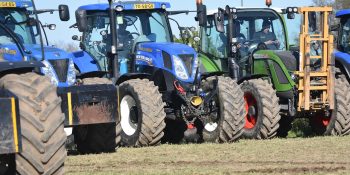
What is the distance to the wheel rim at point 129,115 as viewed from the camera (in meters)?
15.9

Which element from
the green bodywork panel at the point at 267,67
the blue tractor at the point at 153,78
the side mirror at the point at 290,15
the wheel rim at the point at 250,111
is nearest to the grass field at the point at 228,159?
the blue tractor at the point at 153,78

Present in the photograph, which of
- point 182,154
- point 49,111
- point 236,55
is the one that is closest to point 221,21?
point 236,55

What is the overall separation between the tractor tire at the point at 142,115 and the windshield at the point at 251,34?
10.0 ft

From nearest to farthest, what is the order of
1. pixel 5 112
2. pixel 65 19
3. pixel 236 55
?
pixel 5 112, pixel 65 19, pixel 236 55

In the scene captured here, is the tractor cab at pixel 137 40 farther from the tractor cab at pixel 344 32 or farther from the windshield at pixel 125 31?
the tractor cab at pixel 344 32

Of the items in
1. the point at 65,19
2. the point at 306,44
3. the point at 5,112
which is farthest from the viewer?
the point at 306,44

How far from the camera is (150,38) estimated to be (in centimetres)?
1725

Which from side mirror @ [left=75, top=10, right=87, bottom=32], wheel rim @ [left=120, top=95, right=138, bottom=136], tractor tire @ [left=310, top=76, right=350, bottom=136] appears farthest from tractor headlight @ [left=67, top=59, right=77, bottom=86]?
tractor tire @ [left=310, top=76, right=350, bottom=136]

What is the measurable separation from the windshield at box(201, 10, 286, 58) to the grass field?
3291 mm

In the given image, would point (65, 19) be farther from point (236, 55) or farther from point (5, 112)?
point (5, 112)

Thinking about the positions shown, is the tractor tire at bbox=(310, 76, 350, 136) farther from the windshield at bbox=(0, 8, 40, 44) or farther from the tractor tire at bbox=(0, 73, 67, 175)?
the tractor tire at bbox=(0, 73, 67, 175)

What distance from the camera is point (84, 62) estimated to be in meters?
17.1

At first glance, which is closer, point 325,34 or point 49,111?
point 49,111

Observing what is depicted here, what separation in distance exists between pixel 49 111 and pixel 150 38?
9428mm
